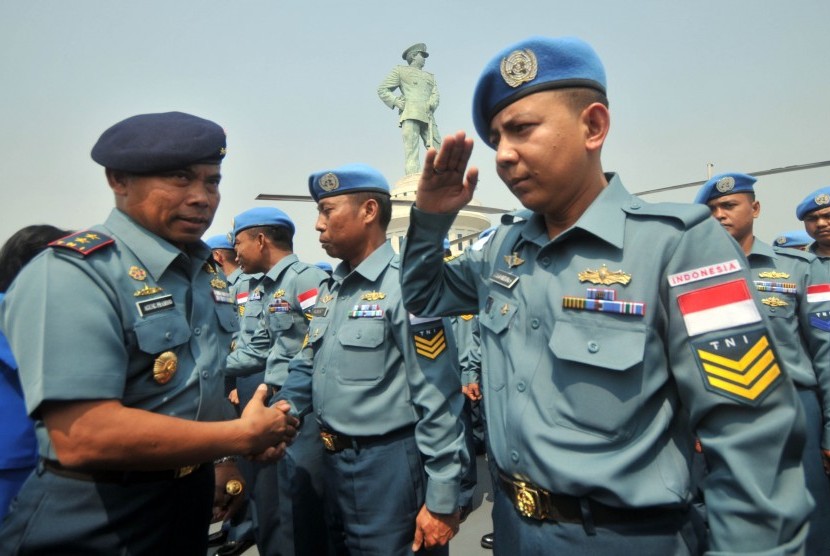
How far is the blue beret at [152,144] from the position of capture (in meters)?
1.58

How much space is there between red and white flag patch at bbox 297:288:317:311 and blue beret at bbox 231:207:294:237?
109 centimetres

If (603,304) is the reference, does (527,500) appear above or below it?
below

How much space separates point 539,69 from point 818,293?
9.49 feet

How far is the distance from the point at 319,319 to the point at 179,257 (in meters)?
1.12

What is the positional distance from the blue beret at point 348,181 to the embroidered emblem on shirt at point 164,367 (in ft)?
4.97

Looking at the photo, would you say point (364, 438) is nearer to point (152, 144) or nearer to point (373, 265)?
point (373, 265)

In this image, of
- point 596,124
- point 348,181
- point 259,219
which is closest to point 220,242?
point 259,219

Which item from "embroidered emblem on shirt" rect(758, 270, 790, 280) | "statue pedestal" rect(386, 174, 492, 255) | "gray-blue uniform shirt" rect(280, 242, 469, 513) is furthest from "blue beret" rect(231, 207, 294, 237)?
"statue pedestal" rect(386, 174, 492, 255)

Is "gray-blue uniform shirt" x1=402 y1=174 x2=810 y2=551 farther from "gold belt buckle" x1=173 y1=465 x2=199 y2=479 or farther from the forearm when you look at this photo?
"gold belt buckle" x1=173 y1=465 x2=199 y2=479

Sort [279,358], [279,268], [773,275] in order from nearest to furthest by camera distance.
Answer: [773,275] → [279,358] → [279,268]

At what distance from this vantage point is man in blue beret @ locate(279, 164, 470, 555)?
208cm

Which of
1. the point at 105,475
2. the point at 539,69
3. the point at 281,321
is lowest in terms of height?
the point at 281,321

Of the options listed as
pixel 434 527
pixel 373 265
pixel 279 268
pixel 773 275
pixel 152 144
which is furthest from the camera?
pixel 279 268

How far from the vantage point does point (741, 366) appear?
43.4 inches
